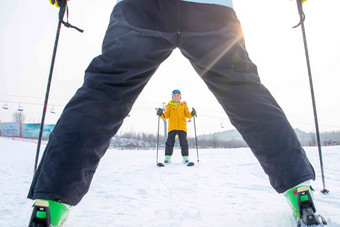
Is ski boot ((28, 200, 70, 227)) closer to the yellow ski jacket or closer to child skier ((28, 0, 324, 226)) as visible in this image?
child skier ((28, 0, 324, 226))

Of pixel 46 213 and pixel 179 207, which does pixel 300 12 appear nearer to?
pixel 179 207

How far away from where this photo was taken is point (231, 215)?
3.81 feet

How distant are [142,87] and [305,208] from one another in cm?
90

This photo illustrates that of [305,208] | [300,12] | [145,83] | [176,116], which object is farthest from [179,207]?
[176,116]

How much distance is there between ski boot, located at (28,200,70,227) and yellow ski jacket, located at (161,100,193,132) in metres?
4.68

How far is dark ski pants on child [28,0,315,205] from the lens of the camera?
81 centimetres

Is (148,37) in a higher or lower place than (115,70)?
Answer: higher

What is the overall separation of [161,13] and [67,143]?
2.34 feet

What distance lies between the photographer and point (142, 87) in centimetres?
106

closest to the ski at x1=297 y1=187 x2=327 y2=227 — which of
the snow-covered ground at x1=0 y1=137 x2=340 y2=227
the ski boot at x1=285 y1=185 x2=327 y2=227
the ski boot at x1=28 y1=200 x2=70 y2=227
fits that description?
the ski boot at x1=285 y1=185 x2=327 y2=227

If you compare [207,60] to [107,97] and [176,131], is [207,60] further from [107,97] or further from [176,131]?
[176,131]

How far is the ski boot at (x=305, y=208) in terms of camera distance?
0.84 metres

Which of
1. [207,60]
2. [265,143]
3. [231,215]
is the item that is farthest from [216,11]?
[231,215]

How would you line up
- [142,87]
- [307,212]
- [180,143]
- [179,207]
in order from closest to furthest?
1. [307,212]
2. [142,87]
3. [179,207]
4. [180,143]
